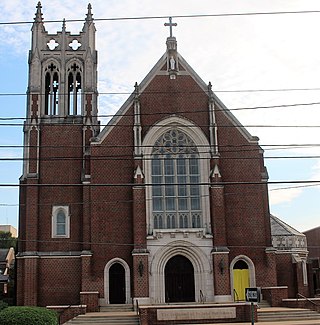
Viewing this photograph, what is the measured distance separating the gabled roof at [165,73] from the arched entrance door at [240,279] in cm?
817

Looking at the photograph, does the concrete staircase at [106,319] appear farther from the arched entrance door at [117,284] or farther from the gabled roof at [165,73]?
the gabled roof at [165,73]

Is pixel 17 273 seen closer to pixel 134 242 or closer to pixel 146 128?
pixel 134 242

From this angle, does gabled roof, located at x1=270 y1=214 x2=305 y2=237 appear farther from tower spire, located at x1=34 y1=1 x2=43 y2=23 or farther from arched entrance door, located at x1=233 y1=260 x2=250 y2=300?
tower spire, located at x1=34 y1=1 x2=43 y2=23

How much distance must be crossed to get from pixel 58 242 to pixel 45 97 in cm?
1018

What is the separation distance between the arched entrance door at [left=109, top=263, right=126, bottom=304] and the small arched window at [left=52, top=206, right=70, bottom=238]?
3602mm

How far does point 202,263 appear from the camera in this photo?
37.2 m

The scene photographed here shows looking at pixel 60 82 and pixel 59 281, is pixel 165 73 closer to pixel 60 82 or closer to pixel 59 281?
pixel 60 82

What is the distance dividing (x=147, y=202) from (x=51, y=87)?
418 inches

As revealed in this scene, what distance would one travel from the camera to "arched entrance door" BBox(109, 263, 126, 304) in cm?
3684

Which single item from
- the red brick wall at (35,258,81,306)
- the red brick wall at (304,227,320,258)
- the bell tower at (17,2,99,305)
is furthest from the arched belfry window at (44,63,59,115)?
the red brick wall at (304,227,320,258)

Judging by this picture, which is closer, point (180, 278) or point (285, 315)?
point (285, 315)

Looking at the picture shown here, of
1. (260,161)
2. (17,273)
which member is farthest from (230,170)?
(17,273)

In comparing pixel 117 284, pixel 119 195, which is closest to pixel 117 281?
pixel 117 284

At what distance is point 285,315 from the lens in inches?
1235
